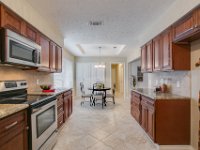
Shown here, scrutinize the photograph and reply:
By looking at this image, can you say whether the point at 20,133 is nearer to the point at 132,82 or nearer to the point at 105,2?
the point at 105,2

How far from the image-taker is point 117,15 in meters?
3.21

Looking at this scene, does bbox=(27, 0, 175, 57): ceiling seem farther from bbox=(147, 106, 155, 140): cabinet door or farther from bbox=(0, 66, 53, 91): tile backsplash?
bbox=(147, 106, 155, 140): cabinet door

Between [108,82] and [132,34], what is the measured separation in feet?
15.9

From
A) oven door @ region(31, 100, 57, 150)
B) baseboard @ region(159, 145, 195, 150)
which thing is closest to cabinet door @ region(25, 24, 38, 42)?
oven door @ region(31, 100, 57, 150)

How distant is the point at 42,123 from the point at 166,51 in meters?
2.40

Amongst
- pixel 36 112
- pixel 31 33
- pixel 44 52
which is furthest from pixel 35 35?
pixel 36 112

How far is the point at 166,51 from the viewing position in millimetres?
2896

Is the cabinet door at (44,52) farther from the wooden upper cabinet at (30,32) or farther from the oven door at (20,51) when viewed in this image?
the oven door at (20,51)

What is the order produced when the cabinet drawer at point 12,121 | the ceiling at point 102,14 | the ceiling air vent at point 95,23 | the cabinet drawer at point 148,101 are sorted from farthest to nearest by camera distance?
the ceiling air vent at point 95,23 → the cabinet drawer at point 148,101 → the ceiling at point 102,14 → the cabinet drawer at point 12,121

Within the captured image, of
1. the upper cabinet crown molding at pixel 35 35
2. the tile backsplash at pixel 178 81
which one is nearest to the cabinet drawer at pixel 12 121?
the upper cabinet crown molding at pixel 35 35

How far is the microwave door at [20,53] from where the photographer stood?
6.35 feet

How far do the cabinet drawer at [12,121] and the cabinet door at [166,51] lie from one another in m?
2.36

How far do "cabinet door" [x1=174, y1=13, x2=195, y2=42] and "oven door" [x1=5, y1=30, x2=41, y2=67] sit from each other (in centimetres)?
230

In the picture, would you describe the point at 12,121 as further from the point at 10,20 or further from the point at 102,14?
the point at 102,14
